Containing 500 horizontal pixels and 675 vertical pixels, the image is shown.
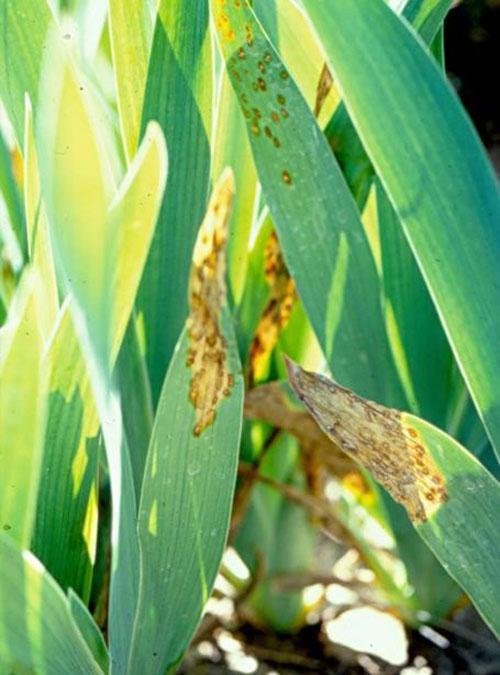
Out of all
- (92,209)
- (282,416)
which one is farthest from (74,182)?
(282,416)

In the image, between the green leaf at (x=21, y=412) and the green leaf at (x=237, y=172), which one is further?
the green leaf at (x=237, y=172)

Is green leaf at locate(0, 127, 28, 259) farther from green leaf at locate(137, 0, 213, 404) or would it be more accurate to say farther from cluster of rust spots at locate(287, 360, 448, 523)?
cluster of rust spots at locate(287, 360, 448, 523)

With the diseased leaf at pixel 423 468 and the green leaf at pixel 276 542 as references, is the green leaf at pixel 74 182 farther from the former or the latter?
the green leaf at pixel 276 542

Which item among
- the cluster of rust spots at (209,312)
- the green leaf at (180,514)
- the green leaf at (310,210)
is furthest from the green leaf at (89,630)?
the green leaf at (310,210)

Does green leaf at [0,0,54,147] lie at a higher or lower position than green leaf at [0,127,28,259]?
higher

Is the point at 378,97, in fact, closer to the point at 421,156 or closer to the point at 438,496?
the point at 421,156

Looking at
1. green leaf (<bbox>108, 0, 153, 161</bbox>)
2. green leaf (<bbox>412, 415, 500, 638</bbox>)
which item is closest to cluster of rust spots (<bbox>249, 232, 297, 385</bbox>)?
green leaf (<bbox>108, 0, 153, 161</bbox>)
